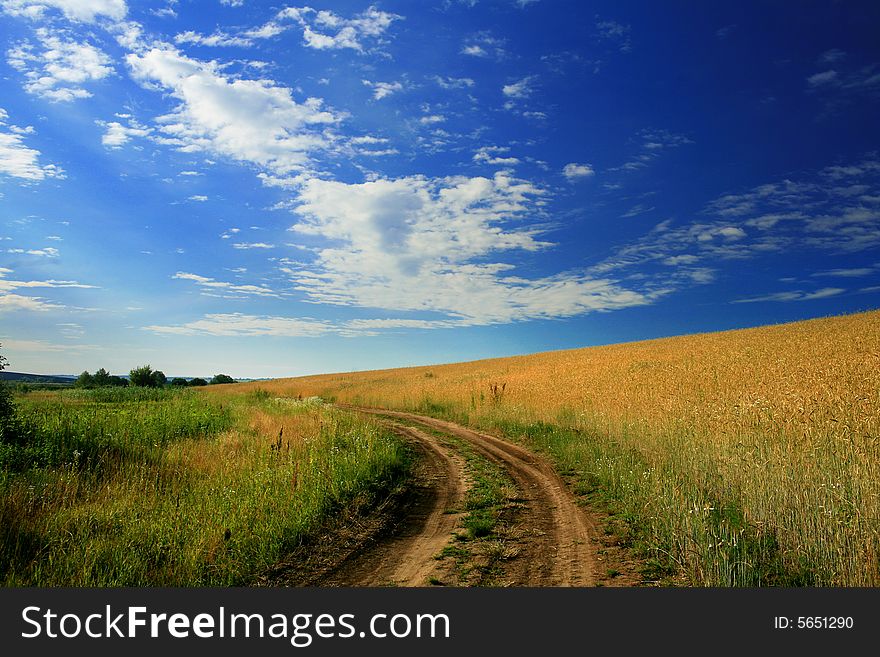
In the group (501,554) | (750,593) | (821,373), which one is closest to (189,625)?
(501,554)

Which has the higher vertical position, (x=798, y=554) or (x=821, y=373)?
(x=821, y=373)

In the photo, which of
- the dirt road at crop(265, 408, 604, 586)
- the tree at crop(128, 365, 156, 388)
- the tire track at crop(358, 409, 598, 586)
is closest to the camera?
the tire track at crop(358, 409, 598, 586)

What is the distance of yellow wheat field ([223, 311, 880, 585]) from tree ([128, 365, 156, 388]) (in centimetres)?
5438

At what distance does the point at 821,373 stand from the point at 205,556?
1713cm

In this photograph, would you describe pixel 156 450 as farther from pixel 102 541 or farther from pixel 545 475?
pixel 545 475

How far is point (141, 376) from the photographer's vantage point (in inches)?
2366

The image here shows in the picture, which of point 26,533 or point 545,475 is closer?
point 26,533

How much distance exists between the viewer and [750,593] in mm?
5137

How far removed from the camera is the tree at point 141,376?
59.7 m

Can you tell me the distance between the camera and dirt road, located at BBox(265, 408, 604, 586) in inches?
247

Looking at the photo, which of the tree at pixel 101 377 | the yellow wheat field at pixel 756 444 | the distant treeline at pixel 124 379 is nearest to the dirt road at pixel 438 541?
the yellow wheat field at pixel 756 444

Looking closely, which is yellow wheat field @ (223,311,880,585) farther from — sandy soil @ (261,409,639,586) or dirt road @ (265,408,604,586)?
dirt road @ (265,408,604,586)

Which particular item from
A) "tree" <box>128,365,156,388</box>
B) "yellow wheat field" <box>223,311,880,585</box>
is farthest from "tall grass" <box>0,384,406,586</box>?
"tree" <box>128,365,156,388</box>

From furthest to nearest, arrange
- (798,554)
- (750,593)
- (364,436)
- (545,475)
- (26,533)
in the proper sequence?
(364,436) < (545,475) < (26,533) < (798,554) < (750,593)
